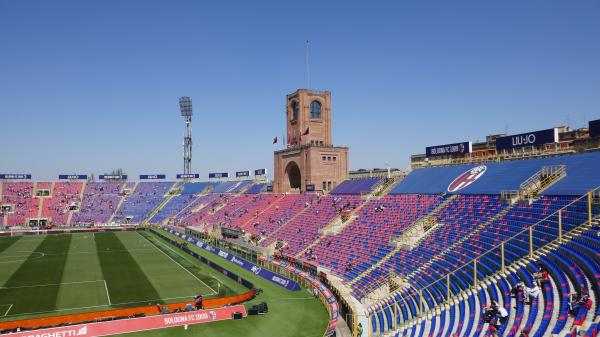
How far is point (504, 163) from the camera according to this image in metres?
47.9

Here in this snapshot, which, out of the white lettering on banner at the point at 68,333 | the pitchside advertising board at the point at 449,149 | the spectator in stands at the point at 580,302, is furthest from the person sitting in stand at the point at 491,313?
the pitchside advertising board at the point at 449,149

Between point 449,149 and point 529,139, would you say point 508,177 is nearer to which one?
point 529,139

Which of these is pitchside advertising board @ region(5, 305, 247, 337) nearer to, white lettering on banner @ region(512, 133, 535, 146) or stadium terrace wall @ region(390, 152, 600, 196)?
stadium terrace wall @ region(390, 152, 600, 196)

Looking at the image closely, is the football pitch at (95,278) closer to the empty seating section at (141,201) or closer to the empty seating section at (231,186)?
the empty seating section at (141,201)

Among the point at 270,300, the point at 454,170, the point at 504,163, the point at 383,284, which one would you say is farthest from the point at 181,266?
the point at 504,163

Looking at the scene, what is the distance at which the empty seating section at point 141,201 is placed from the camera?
108062 mm

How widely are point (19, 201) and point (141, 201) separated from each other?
27.1 metres

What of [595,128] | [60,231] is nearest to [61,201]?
[60,231]

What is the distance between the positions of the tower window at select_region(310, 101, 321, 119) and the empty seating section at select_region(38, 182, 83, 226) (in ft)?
207

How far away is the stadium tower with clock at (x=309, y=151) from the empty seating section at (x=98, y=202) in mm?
46862

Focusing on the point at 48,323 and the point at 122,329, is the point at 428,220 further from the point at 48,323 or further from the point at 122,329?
the point at 48,323

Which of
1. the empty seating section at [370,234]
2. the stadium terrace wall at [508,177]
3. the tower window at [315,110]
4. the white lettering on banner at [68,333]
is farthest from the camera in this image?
the tower window at [315,110]

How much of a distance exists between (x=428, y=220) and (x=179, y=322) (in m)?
Result: 24.6

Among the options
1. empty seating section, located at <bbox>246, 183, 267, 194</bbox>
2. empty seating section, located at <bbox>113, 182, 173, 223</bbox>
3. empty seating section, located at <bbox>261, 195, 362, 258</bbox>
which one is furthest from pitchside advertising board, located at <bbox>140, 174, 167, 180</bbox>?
empty seating section, located at <bbox>261, 195, 362, 258</bbox>
